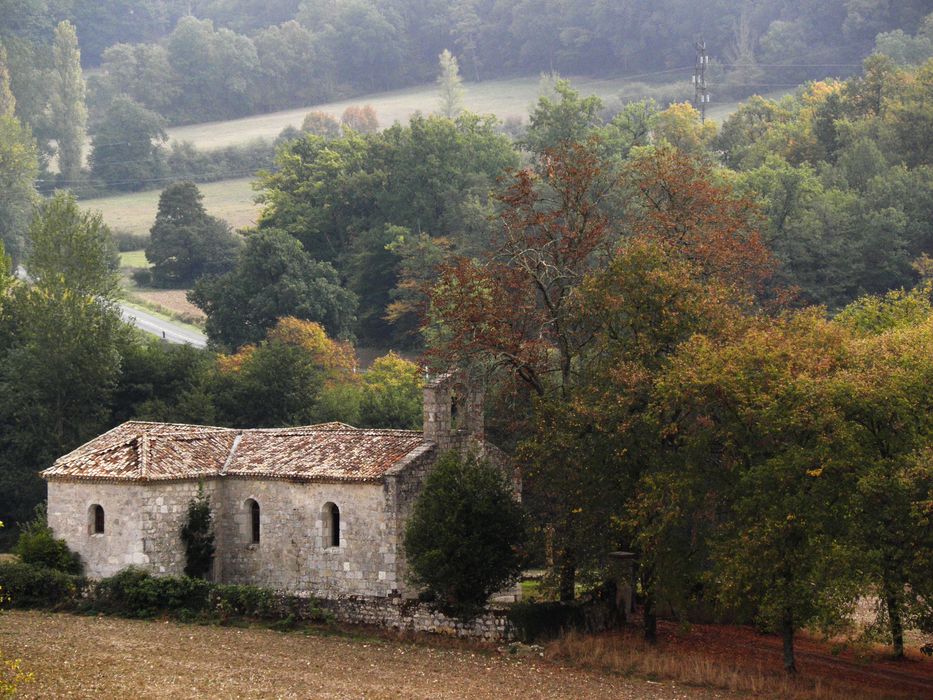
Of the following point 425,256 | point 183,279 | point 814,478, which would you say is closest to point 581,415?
point 814,478

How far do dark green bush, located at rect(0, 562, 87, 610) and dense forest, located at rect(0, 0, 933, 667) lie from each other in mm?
13533

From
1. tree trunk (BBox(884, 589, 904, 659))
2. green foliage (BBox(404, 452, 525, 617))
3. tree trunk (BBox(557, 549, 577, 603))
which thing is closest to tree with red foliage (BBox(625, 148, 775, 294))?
green foliage (BBox(404, 452, 525, 617))

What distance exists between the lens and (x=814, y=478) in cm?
3925

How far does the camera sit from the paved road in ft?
333

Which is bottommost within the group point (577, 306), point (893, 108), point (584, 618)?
point (584, 618)

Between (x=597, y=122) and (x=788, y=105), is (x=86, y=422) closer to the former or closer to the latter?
(x=597, y=122)

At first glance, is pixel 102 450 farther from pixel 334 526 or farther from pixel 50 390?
pixel 50 390

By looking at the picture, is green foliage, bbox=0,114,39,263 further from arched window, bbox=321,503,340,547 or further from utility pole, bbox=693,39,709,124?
arched window, bbox=321,503,340,547

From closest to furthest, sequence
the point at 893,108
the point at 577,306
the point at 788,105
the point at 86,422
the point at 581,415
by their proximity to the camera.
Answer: the point at 581,415 < the point at 577,306 < the point at 86,422 < the point at 893,108 < the point at 788,105

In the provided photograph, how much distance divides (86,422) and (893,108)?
63.8 m

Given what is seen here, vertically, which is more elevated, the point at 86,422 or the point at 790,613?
the point at 86,422

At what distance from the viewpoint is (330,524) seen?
4678 cm

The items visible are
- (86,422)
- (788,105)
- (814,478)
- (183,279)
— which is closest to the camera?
(814,478)

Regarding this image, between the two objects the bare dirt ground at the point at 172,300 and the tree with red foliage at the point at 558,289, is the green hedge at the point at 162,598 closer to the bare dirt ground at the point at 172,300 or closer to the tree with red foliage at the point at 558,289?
the tree with red foliage at the point at 558,289
